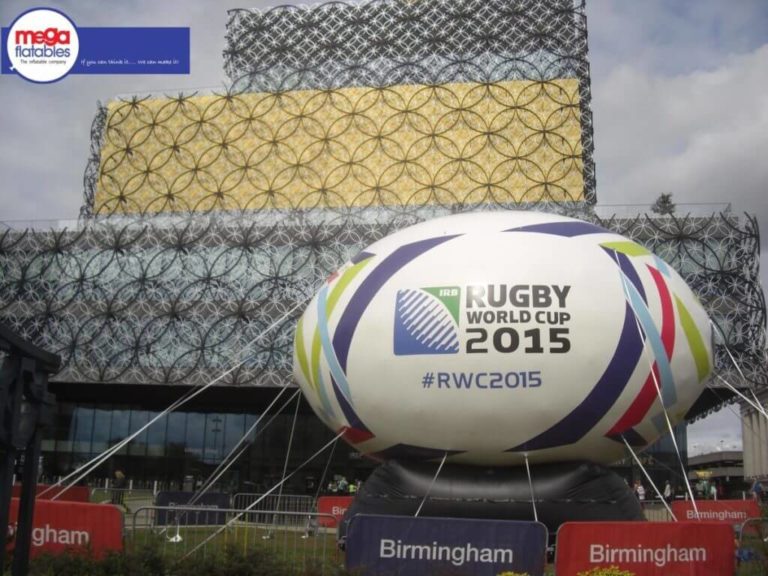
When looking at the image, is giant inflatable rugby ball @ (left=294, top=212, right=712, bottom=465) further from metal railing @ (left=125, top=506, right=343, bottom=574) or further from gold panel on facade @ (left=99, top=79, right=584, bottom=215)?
gold panel on facade @ (left=99, top=79, right=584, bottom=215)

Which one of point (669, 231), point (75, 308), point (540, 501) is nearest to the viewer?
point (540, 501)

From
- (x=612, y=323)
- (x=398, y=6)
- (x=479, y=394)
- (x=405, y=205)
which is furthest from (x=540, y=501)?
(x=398, y=6)

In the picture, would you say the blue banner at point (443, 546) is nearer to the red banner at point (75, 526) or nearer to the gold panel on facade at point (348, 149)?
the red banner at point (75, 526)

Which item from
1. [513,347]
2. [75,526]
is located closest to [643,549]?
[513,347]

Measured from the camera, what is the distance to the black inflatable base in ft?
38.7

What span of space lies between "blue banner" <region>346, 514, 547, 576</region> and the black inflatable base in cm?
231

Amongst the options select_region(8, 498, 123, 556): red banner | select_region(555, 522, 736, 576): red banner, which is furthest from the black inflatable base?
select_region(8, 498, 123, 556): red banner

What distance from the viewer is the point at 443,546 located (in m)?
9.56

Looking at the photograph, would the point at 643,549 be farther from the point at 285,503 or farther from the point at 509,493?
the point at 285,503

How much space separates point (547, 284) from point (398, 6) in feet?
139

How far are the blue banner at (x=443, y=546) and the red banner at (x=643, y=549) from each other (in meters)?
0.52

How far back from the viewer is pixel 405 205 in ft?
136

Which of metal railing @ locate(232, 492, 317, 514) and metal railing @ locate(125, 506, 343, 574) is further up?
metal railing @ locate(125, 506, 343, 574)

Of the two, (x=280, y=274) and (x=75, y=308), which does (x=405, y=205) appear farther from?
(x=75, y=308)
